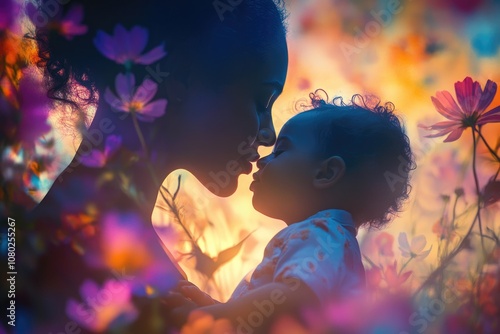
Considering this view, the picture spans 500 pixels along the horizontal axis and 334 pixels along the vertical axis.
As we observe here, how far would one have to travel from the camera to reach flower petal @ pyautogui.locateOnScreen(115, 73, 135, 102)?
1.50 metres

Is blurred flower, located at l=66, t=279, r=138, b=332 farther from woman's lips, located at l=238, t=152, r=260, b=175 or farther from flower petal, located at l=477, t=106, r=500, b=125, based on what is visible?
flower petal, located at l=477, t=106, r=500, b=125

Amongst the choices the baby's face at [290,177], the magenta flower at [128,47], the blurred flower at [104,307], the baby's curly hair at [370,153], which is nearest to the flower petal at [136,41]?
the magenta flower at [128,47]

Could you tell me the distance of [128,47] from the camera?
1482 millimetres

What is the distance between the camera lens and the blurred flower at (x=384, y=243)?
5.79 feet

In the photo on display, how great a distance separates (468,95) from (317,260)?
678mm

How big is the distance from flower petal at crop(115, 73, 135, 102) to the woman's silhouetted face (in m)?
0.16

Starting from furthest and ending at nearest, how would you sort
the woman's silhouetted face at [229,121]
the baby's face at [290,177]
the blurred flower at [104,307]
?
1. the baby's face at [290,177]
2. the woman's silhouetted face at [229,121]
3. the blurred flower at [104,307]

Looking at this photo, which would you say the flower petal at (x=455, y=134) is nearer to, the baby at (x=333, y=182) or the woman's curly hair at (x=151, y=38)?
the baby at (x=333, y=182)

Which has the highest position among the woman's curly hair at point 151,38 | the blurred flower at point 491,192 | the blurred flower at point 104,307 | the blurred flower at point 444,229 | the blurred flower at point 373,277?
the woman's curly hair at point 151,38

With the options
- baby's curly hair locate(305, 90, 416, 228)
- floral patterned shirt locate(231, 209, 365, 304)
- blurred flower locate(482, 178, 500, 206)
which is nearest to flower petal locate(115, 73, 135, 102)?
floral patterned shirt locate(231, 209, 365, 304)

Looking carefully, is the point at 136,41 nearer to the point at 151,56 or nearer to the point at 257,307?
the point at 151,56

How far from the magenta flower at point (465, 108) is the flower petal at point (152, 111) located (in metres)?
0.81

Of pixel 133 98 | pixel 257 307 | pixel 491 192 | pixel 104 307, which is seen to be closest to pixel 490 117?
pixel 491 192

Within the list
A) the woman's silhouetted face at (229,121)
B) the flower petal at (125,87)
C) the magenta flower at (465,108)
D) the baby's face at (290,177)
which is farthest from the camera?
the baby's face at (290,177)
